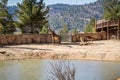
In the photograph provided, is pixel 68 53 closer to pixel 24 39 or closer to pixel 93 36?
pixel 24 39

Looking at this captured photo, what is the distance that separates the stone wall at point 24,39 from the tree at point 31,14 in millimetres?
6874

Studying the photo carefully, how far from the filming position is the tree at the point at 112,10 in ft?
168

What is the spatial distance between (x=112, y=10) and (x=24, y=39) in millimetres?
16559

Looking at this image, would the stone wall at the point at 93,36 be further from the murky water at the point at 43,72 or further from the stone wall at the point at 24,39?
the murky water at the point at 43,72

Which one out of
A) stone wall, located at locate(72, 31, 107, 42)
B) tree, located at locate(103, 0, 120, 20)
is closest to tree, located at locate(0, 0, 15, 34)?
stone wall, located at locate(72, 31, 107, 42)

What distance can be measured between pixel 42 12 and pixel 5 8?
7.00 meters

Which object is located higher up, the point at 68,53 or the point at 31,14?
the point at 31,14

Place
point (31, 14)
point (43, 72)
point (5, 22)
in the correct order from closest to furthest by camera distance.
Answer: point (43, 72) < point (31, 14) < point (5, 22)

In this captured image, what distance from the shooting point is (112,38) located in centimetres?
4719

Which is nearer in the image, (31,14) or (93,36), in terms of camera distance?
(93,36)

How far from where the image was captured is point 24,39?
43219 mm

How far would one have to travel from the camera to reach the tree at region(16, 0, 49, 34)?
5034 cm

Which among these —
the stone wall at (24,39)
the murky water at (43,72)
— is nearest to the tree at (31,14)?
the stone wall at (24,39)

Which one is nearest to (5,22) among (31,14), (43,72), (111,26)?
(31,14)
